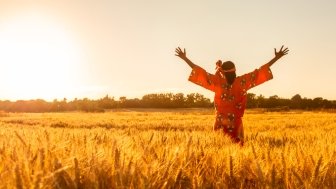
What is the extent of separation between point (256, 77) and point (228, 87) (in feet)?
1.56

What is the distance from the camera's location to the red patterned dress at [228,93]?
7.75m

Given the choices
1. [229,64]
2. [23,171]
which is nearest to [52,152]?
[23,171]

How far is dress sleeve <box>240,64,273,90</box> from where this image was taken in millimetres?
7570

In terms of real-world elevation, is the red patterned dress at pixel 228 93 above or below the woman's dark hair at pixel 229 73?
below

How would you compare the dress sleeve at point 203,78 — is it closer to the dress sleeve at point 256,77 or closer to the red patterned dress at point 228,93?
the red patterned dress at point 228,93

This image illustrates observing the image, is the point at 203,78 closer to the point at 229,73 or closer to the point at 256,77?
the point at 229,73

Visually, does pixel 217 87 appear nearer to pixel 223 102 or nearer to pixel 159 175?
pixel 223 102

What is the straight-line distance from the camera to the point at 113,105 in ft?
173

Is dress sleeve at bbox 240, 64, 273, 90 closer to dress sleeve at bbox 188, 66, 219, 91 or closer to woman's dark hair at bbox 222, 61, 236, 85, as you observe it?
woman's dark hair at bbox 222, 61, 236, 85

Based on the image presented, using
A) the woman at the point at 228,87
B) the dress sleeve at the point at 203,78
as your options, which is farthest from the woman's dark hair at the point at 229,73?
the dress sleeve at the point at 203,78

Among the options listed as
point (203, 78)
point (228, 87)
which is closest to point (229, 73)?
point (228, 87)

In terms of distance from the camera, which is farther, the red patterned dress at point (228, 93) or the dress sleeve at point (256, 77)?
the red patterned dress at point (228, 93)

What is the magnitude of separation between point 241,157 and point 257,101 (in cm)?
5016

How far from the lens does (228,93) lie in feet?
25.8
